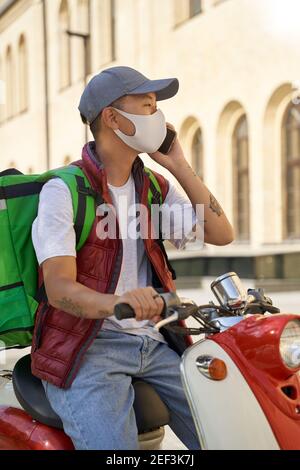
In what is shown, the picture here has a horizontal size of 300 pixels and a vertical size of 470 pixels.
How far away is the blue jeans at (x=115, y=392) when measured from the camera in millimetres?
1801

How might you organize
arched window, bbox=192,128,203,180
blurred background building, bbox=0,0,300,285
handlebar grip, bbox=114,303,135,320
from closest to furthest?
1. handlebar grip, bbox=114,303,135,320
2. blurred background building, bbox=0,0,300,285
3. arched window, bbox=192,128,203,180

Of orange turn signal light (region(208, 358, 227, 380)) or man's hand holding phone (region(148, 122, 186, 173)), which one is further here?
man's hand holding phone (region(148, 122, 186, 173))

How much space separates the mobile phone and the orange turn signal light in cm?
82

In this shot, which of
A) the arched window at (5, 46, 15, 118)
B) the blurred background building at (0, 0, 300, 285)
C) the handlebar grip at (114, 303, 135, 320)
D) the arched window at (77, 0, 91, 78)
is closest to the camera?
the handlebar grip at (114, 303, 135, 320)

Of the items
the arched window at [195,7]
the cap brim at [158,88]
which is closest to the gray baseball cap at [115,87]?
the cap brim at [158,88]

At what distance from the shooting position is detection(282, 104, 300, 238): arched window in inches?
583

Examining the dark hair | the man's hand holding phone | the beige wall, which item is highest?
the beige wall

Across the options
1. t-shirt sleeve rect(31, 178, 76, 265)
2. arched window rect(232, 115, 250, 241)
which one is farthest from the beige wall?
t-shirt sleeve rect(31, 178, 76, 265)

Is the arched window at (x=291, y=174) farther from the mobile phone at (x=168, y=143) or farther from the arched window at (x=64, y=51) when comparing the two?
the mobile phone at (x=168, y=143)

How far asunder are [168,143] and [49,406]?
37.5 inches

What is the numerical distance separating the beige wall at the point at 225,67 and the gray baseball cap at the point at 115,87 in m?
12.5

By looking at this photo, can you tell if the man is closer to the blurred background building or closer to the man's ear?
the man's ear

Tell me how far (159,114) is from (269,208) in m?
13.2

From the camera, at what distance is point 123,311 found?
63.2 inches
